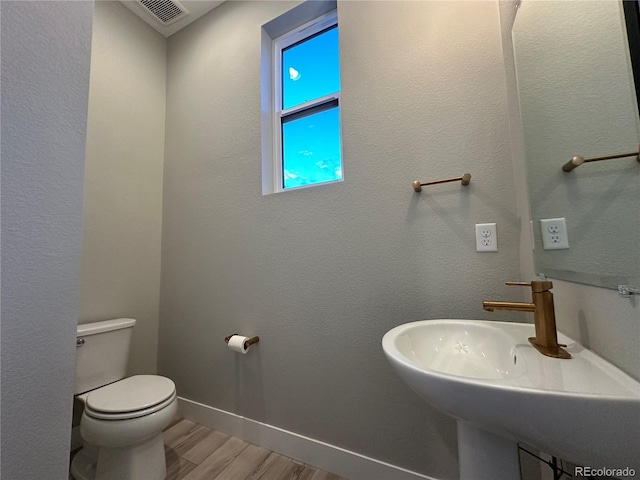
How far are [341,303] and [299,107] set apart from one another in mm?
1313

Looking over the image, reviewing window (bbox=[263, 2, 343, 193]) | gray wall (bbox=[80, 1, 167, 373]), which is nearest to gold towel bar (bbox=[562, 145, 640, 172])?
window (bbox=[263, 2, 343, 193])

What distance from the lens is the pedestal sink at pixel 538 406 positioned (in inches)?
16.9

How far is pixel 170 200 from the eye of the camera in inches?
78.1

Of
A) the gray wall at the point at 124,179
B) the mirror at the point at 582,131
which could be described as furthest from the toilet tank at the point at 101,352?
the mirror at the point at 582,131

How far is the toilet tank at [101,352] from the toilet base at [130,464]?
366 mm

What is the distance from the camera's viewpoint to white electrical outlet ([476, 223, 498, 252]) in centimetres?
105

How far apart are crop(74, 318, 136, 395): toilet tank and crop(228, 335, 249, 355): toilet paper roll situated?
2.27 feet

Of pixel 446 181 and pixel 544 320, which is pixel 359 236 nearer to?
pixel 446 181

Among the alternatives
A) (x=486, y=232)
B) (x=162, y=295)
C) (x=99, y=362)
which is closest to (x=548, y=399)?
(x=486, y=232)

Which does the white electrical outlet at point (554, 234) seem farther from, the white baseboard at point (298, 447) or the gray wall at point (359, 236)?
the white baseboard at point (298, 447)

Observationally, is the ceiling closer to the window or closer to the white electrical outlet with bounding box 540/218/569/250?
the window

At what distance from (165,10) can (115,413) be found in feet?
8.78

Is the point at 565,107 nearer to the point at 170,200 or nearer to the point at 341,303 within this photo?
the point at 341,303

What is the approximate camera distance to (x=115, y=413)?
111 centimetres
